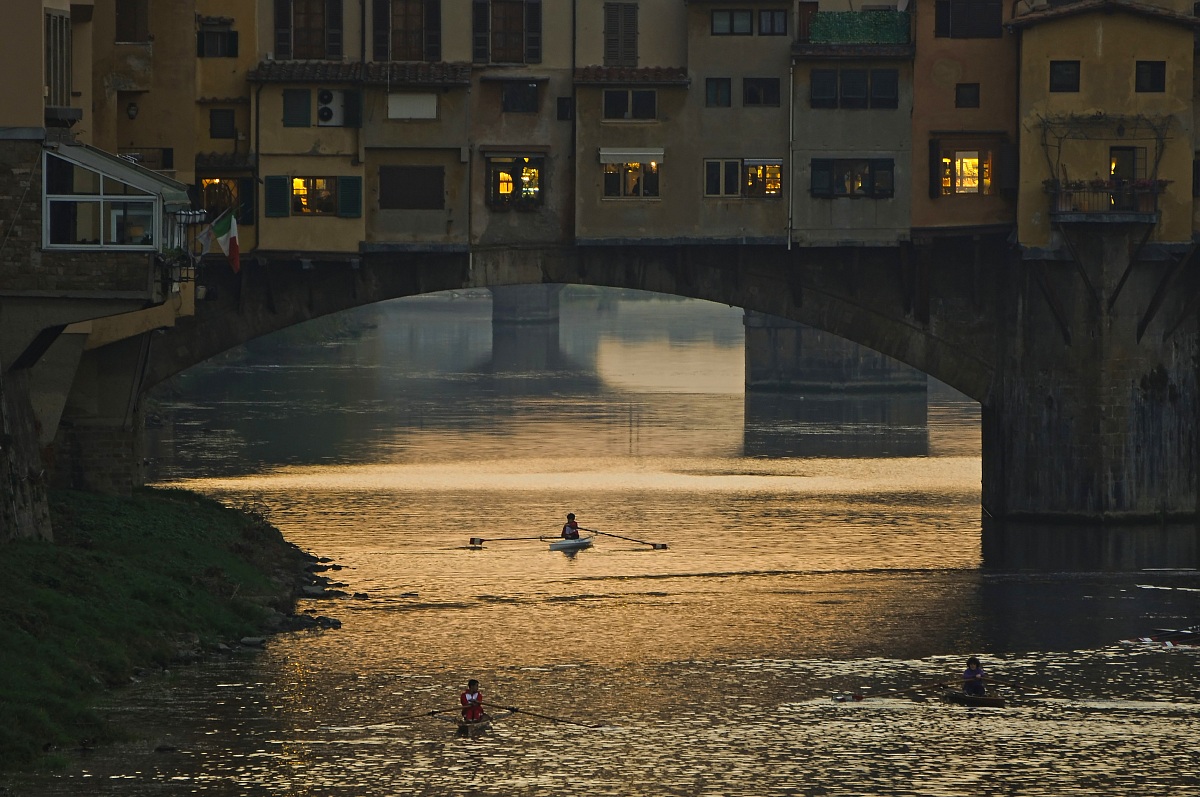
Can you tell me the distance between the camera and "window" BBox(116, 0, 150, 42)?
6781cm

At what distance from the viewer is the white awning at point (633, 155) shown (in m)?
72.7

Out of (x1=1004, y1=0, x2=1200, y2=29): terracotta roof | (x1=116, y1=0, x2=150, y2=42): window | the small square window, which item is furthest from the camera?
the small square window

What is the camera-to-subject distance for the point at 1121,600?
205 feet

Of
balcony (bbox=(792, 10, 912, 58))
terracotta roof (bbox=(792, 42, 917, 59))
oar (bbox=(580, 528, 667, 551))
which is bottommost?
oar (bbox=(580, 528, 667, 551))

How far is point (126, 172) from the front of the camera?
48.8 meters

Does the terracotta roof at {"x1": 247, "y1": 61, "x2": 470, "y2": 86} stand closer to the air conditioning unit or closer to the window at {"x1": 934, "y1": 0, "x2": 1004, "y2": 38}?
the air conditioning unit

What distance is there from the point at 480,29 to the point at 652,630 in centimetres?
2502

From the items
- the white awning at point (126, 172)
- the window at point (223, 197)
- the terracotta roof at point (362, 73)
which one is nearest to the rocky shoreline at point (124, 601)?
the white awning at point (126, 172)

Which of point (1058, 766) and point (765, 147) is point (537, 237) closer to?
point (765, 147)

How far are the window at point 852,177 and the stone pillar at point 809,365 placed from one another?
55.7 m

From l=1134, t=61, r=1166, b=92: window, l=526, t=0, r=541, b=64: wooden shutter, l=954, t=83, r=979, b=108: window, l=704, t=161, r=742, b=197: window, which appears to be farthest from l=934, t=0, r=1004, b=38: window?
l=526, t=0, r=541, b=64: wooden shutter

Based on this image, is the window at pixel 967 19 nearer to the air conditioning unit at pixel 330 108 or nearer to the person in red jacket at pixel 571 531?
the air conditioning unit at pixel 330 108

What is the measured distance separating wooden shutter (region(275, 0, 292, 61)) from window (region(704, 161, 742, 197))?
14.9 meters

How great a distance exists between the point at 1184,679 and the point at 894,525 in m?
25.6
